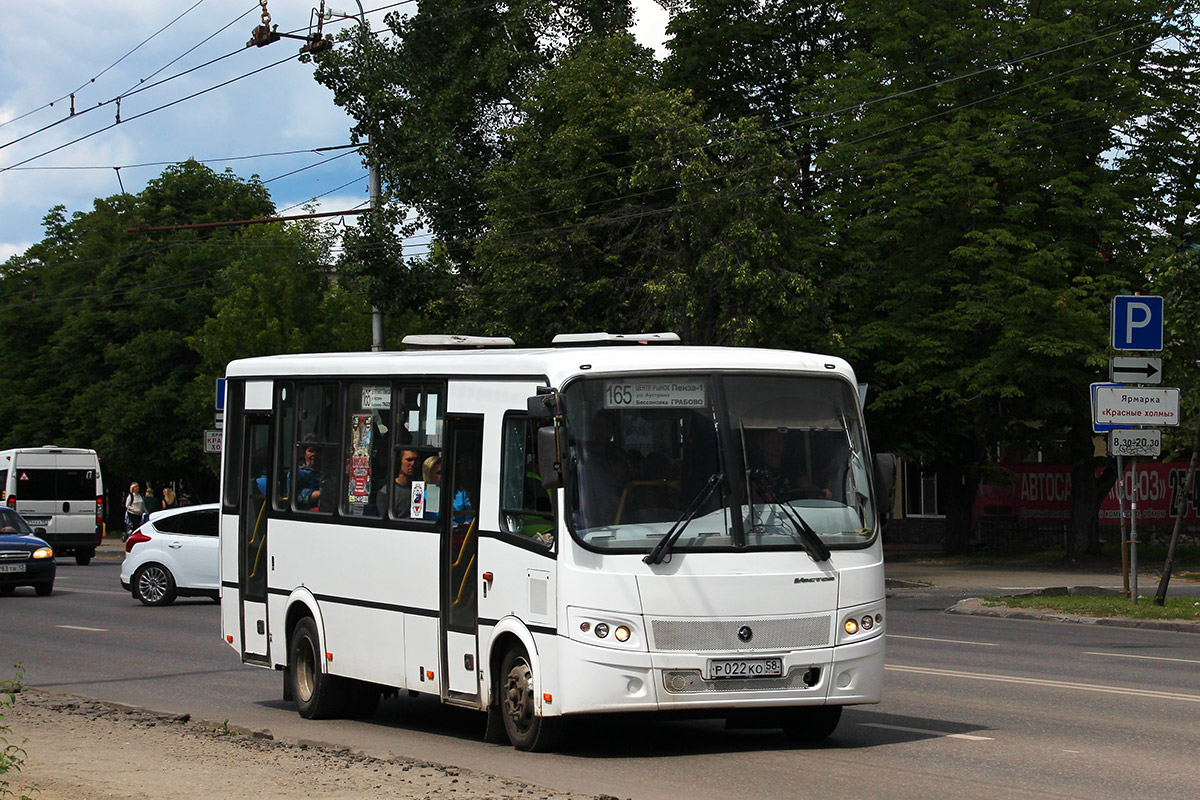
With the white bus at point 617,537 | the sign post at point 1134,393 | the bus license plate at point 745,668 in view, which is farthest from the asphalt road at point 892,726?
the sign post at point 1134,393

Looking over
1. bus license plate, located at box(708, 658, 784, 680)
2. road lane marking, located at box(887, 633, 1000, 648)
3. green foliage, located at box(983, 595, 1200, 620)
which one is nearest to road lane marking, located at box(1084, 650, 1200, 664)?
road lane marking, located at box(887, 633, 1000, 648)

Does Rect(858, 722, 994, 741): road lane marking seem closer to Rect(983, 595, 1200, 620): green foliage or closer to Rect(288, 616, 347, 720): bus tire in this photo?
Rect(288, 616, 347, 720): bus tire

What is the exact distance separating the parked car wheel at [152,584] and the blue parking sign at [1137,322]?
1502 centimetres

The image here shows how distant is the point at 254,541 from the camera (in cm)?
1369

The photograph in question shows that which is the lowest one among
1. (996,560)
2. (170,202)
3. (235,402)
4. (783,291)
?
(996,560)

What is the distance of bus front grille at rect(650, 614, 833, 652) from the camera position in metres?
9.83

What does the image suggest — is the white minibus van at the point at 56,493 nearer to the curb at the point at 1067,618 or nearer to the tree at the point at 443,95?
the tree at the point at 443,95

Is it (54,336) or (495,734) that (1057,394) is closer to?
(495,734)

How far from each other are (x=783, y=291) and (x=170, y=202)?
42.1 meters

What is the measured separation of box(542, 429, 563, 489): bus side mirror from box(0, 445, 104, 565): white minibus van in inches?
1421

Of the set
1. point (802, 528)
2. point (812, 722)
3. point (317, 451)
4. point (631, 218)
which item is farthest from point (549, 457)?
point (631, 218)

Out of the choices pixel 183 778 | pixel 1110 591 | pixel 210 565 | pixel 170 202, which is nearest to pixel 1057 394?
pixel 1110 591

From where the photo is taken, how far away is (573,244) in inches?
1463

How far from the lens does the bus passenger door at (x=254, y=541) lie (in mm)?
13586
